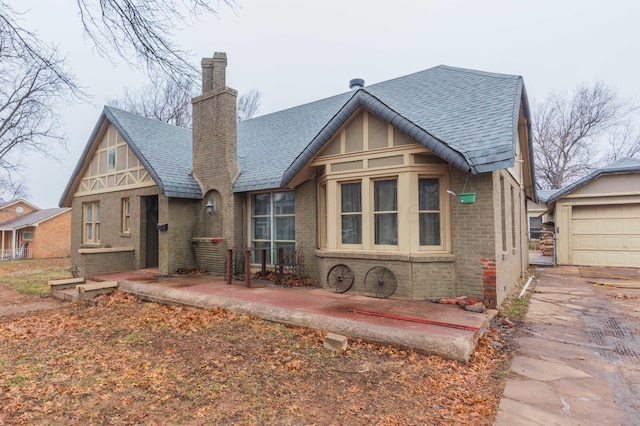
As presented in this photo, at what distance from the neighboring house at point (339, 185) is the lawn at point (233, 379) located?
2.35m

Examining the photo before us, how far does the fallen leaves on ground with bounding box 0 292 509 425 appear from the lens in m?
3.15

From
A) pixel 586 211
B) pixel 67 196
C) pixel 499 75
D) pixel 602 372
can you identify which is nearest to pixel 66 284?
pixel 67 196

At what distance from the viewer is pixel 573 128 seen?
27.7m

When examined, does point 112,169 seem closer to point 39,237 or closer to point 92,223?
point 92,223

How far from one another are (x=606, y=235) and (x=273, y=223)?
13401mm

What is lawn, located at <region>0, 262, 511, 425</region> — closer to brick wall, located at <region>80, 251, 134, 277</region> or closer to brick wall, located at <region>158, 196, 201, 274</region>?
brick wall, located at <region>158, 196, 201, 274</region>

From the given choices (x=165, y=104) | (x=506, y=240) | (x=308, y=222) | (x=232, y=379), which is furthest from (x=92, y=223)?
(x=165, y=104)

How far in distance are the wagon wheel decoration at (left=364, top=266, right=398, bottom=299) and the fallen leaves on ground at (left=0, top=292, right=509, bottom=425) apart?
84.5 inches

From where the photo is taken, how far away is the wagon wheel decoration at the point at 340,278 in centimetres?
757

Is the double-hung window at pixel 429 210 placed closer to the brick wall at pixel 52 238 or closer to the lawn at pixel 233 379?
the lawn at pixel 233 379

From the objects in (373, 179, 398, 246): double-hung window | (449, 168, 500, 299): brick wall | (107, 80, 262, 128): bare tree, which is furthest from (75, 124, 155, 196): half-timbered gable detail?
(107, 80, 262, 128): bare tree

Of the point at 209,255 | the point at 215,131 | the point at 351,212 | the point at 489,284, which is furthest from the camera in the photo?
the point at 215,131

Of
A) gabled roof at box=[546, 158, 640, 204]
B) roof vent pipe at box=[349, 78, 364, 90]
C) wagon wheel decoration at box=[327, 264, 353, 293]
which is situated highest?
roof vent pipe at box=[349, 78, 364, 90]

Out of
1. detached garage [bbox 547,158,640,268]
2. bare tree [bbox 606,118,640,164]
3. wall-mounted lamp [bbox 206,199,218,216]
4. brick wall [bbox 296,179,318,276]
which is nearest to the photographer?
brick wall [bbox 296,179,318,276]
